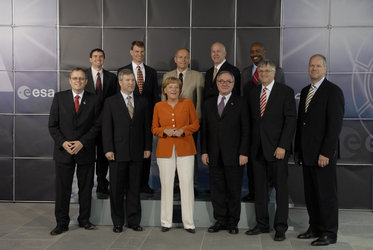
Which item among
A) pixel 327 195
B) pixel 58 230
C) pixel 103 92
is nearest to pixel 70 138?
pixel 103 92

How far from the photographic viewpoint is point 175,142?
15.7 ft

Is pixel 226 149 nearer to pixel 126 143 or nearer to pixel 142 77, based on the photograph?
pixel 126 143

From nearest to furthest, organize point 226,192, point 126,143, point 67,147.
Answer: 1. point 67,147
2. point 126,143
3. point 226,192

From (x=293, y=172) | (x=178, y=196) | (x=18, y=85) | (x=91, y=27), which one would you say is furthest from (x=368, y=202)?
(x=18, y=85)

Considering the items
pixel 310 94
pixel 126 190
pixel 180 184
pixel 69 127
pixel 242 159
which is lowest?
pixel 126 190

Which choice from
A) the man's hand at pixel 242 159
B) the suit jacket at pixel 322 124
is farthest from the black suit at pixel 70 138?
the suit jacket at pixel 322 124

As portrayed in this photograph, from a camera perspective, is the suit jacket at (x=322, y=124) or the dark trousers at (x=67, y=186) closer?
the suit jacket at (x=322, y=124)

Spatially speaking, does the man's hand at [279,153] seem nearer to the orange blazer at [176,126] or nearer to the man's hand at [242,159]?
the man's hand at [242,159]

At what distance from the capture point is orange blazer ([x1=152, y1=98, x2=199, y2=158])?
4.77 m

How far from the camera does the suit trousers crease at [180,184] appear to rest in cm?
481

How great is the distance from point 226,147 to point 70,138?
171cm

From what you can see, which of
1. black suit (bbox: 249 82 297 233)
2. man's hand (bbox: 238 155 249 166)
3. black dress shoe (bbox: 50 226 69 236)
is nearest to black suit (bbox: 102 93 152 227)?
black dress shoe (bbox: 50 226 69 236)

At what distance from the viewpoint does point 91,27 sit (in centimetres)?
652

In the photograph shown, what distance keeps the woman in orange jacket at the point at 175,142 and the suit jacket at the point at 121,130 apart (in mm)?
218
